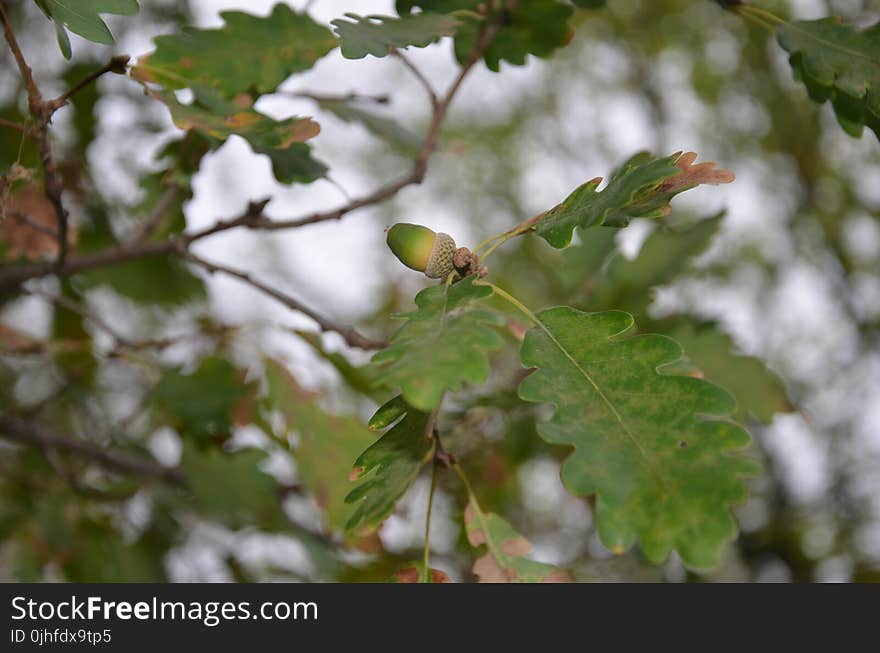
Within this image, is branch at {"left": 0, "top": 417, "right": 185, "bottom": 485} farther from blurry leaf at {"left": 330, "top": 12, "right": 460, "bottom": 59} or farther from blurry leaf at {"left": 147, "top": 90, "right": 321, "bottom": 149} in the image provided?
blurry leaf at {"left": 330, "top": 12, "right": 460, "bottom": 59}

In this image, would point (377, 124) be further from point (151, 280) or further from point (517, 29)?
point (151, 280)

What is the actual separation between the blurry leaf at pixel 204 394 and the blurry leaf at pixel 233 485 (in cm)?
5

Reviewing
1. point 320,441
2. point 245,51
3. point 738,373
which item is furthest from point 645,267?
point 245,51

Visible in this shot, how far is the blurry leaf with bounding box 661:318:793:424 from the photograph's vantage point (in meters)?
1.04

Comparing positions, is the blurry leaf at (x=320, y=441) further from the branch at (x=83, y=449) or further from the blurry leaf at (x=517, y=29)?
the blurry leaf at (x=517, y=29)

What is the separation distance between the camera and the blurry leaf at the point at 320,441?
1088 mm

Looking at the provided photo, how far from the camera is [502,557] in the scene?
770mm

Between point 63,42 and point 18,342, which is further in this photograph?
point 18,342

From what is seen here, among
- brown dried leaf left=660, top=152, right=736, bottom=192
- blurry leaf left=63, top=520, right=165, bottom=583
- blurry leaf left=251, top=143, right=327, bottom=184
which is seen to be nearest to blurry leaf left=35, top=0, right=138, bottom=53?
blurry leaf left=251, top=143, right=327, bottom=184

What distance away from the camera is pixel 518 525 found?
2.43 m

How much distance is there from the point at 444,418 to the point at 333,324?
32 cm

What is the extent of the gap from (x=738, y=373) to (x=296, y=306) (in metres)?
0.58

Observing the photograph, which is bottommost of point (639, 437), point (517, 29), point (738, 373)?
point (639, 437)

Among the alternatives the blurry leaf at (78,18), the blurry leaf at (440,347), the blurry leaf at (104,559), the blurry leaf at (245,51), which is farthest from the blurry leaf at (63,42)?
the blurry leaf at (104,559)
